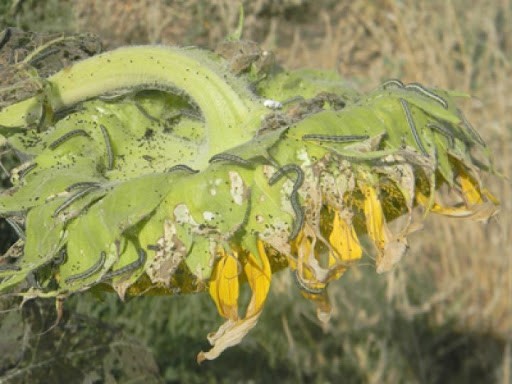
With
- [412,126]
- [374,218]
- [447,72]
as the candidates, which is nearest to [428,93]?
[412,126]

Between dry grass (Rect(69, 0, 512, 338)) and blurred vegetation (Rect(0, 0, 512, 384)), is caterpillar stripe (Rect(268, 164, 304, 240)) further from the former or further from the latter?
dry grass (Rect(69, 0, 512, 338))

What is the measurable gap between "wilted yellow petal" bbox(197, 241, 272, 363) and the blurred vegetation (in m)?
0.56

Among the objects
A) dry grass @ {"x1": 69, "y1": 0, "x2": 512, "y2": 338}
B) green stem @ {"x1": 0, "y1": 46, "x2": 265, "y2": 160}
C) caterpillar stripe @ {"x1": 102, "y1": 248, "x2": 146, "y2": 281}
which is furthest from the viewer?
dry grass @ {"x1": 69, "y1": 0, "x2": 512, "y2": 338}

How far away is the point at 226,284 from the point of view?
1041mm

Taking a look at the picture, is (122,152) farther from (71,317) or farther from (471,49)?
(471,49)

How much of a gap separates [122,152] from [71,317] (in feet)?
1.82

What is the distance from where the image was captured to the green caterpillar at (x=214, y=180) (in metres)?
1.02

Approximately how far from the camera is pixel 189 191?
102cm

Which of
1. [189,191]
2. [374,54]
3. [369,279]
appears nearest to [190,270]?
[189,191]

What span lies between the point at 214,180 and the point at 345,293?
196 centimetres

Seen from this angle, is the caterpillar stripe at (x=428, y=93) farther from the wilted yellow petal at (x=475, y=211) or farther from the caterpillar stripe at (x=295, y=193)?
the caterpillar stripe at (x=295, y=193)

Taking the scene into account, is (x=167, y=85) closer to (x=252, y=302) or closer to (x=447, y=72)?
(x=252, y=302)

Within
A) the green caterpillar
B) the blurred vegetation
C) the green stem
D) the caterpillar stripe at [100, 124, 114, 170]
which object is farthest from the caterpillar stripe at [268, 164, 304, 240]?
the blurred vegetation

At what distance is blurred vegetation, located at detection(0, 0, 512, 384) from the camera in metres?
1.69
